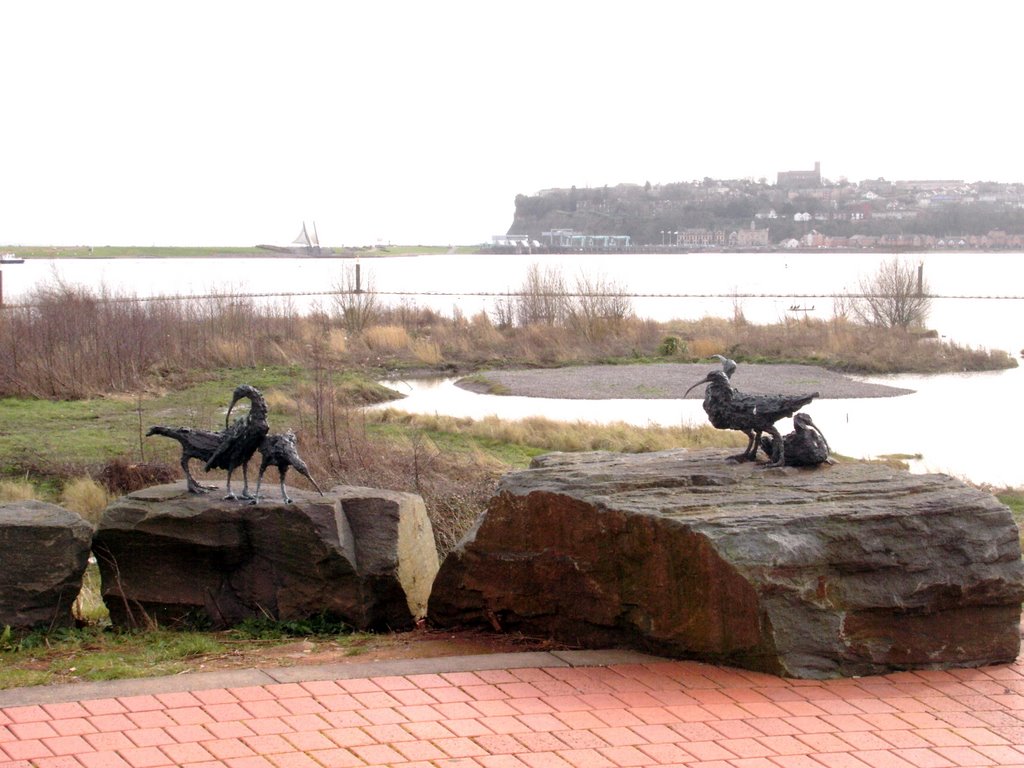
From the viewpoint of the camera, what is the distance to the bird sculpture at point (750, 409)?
253 inches

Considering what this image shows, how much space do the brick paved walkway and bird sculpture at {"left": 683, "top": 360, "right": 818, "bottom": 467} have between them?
1541mm

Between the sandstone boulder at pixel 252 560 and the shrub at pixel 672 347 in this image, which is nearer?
the sandstone boulder at pixel 252 560

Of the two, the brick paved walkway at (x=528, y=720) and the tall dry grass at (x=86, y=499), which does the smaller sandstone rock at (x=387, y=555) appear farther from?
the tall dry grass at (x=86, y=499)

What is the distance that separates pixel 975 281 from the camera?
7844 centimetres

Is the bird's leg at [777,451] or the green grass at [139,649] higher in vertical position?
the bird's leg at [777,451]

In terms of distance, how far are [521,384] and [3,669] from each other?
2253cm

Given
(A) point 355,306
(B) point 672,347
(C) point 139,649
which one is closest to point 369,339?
(A) point 355,306

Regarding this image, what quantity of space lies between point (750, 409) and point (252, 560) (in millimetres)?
2777

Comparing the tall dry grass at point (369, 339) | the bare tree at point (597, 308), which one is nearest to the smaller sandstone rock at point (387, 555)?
the tall dry grass at point (369, 339)

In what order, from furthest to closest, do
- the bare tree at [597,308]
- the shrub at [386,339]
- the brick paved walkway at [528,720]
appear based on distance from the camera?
1. the bare tree at [597,308]
2. the shrub at [386,339]
3. the brick paved walkway at [528,720]

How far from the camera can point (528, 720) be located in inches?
184

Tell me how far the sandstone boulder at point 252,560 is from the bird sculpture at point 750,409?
5.93ft

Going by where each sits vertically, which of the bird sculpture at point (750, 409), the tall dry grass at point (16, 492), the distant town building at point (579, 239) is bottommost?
the tall dry grass at point (16, 492)

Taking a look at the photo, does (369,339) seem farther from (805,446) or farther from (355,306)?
(805,446)
